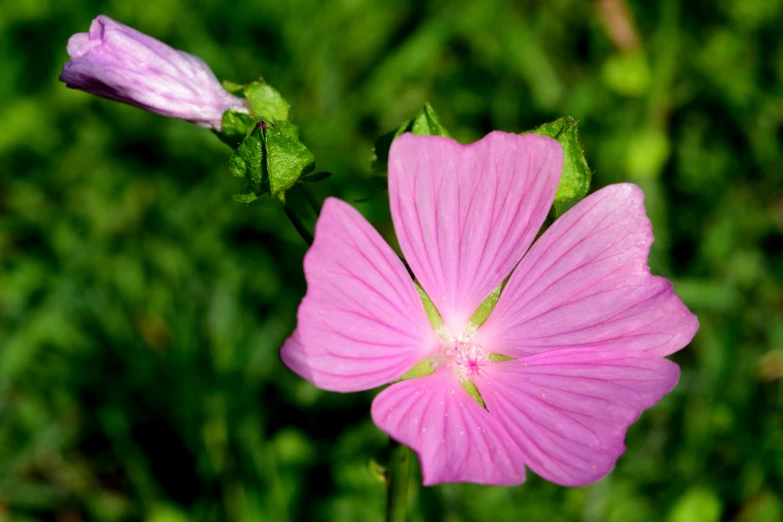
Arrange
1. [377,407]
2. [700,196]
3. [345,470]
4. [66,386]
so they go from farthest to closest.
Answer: [700,196], [66,386], [345,470], [377,407]

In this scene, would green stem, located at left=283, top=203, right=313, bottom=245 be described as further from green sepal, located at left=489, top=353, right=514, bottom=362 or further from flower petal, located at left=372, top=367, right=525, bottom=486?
green sepal, located at left=489, top=353, right=514, bottom=362

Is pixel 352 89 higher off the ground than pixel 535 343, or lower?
higher

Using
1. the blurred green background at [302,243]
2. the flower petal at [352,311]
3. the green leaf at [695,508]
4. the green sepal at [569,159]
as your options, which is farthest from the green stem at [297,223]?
the green leaf at [695,508]

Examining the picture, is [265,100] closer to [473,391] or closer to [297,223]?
[297,223]

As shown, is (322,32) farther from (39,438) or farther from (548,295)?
(548,295)

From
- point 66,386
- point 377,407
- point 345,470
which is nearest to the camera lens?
point 377,407

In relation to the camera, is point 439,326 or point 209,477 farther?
point 209,477

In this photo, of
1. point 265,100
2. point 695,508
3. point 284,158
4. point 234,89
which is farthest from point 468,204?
point 695,508

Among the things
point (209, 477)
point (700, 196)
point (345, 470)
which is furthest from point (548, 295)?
point (700, 196)
